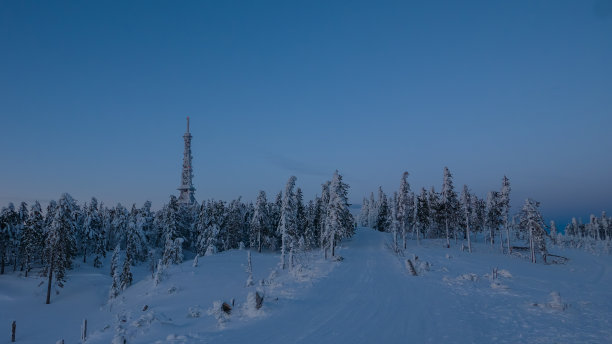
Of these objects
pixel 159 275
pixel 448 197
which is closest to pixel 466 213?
pixel 448 197

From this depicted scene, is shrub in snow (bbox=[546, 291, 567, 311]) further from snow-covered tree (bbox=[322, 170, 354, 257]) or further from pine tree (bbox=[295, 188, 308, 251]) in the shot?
pine tree (bbox=[295, 188, 308, 251])

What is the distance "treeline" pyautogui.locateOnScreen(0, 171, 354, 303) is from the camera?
4140 centimetres

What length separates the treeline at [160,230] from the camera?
136 feet

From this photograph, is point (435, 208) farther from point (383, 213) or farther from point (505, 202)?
point (383, 213)

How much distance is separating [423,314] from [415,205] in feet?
164

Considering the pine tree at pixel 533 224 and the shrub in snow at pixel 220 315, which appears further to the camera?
the pine tree at pixel 533 224

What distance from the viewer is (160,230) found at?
7188 centimetres

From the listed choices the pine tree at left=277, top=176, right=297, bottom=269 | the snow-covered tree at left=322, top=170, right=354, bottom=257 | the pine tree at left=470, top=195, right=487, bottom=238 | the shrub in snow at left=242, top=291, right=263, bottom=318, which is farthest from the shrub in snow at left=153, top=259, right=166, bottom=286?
the pine tree at left=470, top=195, right=487, bottom=238

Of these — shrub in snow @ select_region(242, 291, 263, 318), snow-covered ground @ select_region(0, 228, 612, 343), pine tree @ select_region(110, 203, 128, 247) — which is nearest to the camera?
snow-covered ground @ select_region(0, 228, 612, 343)

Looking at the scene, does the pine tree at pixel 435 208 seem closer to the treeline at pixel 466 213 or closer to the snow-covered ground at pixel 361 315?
the treeline at pixel 466 213

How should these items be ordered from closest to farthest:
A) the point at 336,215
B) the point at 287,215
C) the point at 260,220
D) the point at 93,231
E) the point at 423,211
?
the point at 336,215
the point at 287,215
the point at 93,231
the point at 260,220
the point at 423,211

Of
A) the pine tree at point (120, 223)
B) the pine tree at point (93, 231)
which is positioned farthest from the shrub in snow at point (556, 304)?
the pine tree at point (120, 223)

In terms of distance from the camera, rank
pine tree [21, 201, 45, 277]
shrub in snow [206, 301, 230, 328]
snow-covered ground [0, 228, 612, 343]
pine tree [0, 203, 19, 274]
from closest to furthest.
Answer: snow-covered ground [0, 228, 612, 343]
shrub in snow [206, 301, 230, 328]
pine tree [21, 201, 45, 277]
pine tree [0, 203, 19, 274]

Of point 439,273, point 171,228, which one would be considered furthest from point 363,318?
point 171,228
